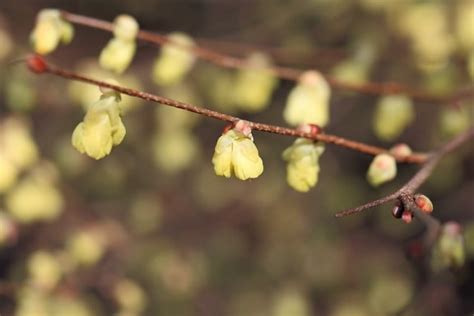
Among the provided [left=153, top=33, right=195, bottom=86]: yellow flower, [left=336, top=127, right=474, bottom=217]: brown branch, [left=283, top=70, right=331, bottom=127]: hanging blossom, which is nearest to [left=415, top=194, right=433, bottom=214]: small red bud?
[left=336, top=127, right=474, bottom=217]: brown branch

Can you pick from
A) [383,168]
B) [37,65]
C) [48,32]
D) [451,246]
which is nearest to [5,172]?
[48,32]

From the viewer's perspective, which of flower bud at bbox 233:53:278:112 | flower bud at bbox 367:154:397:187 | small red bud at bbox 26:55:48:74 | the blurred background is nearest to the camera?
small red bud at bbox 26:55:48:74

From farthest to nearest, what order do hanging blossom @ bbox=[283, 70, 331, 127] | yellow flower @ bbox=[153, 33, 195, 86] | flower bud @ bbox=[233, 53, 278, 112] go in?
flower bud @ bbox=[233, 53, 278, 112], yellow flower @ bbox=[153, 33, 195, 86], hanging blossom @ bbox=[283, 70, 331, 127]

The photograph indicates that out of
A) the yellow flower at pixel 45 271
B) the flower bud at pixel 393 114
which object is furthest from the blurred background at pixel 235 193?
the flower bud at pixel 393 114

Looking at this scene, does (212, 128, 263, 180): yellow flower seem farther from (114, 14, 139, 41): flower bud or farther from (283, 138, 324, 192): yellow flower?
(114, 14, 139, 41): flower bud

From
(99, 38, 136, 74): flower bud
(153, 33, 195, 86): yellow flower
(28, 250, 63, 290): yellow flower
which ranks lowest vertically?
(28, 250, 63, 290): yellow flower

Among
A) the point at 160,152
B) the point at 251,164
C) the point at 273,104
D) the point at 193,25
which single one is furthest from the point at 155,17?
the point at 251,164

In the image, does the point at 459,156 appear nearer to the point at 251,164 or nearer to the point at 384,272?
the point at 384,272
